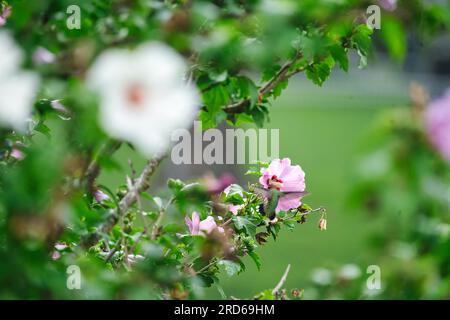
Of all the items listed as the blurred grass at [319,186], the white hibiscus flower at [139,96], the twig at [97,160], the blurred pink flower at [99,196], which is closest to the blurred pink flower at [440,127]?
the blurred grass at [319,186]

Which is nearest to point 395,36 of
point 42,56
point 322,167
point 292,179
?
point 42,56

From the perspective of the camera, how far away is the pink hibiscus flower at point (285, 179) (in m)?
1.64

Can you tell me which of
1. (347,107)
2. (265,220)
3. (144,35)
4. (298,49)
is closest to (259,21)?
(298,49)

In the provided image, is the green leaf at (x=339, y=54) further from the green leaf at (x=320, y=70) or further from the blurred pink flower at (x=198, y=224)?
the blurred pink flower at (x=198, y=224)

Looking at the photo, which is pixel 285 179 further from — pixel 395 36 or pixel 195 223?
A: pixel 395 36

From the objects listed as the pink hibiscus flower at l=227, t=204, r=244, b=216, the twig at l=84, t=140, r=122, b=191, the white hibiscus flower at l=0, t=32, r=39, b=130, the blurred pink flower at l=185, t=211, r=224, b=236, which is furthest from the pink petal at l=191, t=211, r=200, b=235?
the white hibiscus flower at l=0, t=32, r=39, b=130

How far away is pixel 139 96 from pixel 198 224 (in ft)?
2.41

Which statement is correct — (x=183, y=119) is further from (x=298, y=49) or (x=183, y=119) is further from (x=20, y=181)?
(x=298, y=49)

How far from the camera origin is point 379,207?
2.88ft

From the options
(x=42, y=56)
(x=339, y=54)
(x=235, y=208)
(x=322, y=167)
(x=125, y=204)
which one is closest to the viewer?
(x=42, y=56)

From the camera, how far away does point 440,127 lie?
2.77 feet

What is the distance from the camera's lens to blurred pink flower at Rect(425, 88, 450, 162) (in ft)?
2.76

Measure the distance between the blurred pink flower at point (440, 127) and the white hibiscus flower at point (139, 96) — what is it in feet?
0.83

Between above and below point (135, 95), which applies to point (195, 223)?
above
